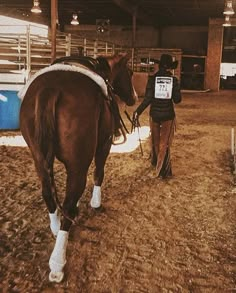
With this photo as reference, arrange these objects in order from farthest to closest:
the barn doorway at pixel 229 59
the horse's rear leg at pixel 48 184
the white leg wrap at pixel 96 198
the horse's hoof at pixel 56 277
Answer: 1. the barn doorway at pixel 229 59
2. the white leg wrap at pixel 96 198
3. the horse's rear leg at pixel 48 184
4. the horse's hoof at pixel 56 277

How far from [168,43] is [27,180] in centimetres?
2253

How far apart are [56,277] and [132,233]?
100 cm

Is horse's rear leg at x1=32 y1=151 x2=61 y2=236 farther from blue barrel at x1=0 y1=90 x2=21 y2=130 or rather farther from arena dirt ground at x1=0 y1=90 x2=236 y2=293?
blue barrel at x1=0 y1=90 x2=21 y2=130

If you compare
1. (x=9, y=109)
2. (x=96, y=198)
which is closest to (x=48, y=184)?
(x=96, y=198)

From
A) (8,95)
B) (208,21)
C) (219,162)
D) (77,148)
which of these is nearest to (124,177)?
(219,162)

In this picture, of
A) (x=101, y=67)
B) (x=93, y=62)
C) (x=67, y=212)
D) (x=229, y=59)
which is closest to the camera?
(x=67, y=212)

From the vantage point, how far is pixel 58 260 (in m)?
2.80

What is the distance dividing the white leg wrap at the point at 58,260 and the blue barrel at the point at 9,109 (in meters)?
5.96

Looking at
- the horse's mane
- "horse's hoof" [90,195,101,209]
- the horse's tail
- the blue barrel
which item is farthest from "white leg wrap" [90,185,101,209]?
the blue barrel

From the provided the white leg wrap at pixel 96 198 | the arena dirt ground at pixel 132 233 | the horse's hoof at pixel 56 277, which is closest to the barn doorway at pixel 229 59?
the arena dirt ground at pixel 132 233

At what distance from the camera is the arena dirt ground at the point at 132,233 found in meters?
Result: 2.78

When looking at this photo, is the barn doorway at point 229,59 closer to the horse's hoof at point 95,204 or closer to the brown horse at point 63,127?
Answer: the horse's hoof at point 95,204

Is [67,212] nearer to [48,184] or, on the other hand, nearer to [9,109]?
[48,184]

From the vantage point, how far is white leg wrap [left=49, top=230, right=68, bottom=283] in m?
2.74
